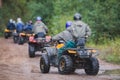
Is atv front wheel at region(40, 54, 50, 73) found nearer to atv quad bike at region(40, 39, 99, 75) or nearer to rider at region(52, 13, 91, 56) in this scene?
atv quad bike at region(40, 39, 99, 75)

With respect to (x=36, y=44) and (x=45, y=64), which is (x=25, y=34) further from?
(x=45, y=64)

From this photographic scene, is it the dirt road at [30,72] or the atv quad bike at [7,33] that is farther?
the atv quad bike at [7,33]

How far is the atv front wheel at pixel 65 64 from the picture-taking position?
14.3 m

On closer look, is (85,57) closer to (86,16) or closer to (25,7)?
(86,16)

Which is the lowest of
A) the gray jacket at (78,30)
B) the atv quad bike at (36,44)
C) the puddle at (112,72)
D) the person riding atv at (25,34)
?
the puddle at (112,72)

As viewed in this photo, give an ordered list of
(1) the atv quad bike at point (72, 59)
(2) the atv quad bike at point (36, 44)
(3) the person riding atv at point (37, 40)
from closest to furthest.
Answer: (1) the atv quad bike at point (72, 59)
(2) the atv quad bike at point (36, 44)
(3) the person riding atv at point (37, 40)

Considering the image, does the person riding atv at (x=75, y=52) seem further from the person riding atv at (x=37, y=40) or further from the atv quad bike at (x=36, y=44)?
the person riding atv at (x=37, y=40)

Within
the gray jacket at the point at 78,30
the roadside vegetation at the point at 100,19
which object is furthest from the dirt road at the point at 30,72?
the roadside vegetation at the point at 100,19

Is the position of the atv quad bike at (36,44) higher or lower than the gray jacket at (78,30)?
lower

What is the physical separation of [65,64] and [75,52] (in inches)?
21.0

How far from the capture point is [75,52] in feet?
46.3

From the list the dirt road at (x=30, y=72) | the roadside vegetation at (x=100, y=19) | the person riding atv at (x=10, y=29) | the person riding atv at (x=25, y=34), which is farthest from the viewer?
the person riding atv at (x=10, y=29)

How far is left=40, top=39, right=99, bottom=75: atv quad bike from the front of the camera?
14.1 metres

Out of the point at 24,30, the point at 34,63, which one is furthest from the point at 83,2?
the point at 34,63
